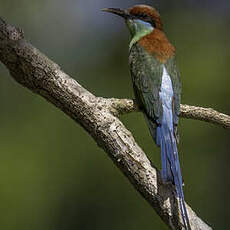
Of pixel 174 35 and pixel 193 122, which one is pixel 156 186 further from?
pixel 174 35

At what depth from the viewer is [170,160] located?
2.99m

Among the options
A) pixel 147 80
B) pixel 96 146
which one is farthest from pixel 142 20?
pixel 96 146

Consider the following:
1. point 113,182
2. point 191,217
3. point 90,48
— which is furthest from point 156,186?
point 90,48

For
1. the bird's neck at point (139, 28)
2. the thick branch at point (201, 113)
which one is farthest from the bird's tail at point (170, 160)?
the bird's neck at point (139, 28)

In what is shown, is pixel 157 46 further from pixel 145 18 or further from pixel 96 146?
pixel 96 146

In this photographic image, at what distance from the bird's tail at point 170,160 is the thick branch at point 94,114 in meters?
0.03

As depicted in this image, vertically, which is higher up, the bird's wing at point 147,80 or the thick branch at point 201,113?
the bird's wing at point 147,80

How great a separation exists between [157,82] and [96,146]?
373 centimetres

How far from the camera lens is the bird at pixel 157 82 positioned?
3050 mm

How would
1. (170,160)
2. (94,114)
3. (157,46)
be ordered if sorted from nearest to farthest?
(94,114) → (170,160) → (157,46)

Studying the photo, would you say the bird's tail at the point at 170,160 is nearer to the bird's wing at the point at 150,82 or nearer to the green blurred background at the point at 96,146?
the bird's wing at the point at 150,82

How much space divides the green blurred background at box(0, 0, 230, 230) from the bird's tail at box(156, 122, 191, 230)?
3.05 m

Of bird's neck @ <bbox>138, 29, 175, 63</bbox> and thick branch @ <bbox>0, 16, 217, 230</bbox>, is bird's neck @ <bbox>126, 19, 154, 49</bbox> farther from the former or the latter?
thick branch @ <bbox>0, 16, 217, 230</bbox>

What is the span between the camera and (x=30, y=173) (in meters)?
6.99
